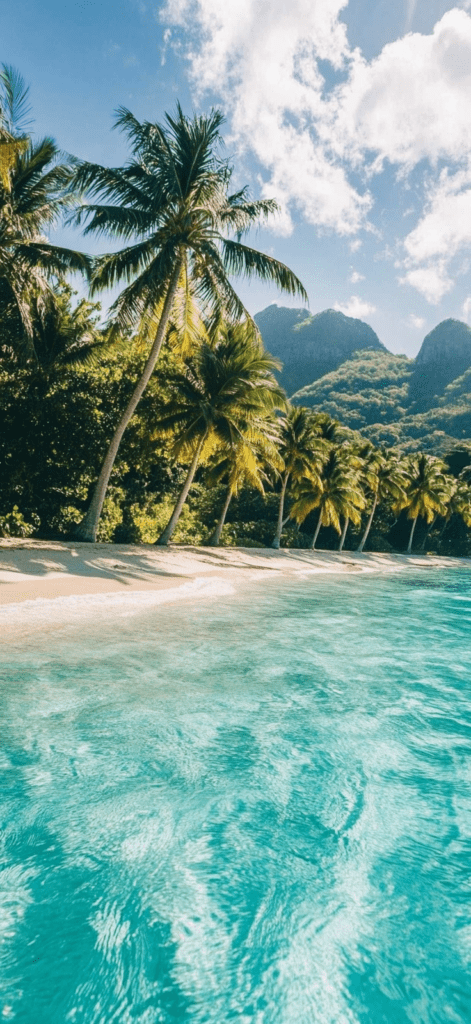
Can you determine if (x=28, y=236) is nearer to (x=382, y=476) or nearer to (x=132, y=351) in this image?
(x=132, y=351)

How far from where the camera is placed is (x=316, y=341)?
146 metres

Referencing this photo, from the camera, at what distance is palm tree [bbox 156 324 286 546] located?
18078 millimetres

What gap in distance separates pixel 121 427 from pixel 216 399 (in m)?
4.63

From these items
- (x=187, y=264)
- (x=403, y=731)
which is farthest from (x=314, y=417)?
(x=403, y=731)

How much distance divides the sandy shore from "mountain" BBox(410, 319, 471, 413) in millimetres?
84726

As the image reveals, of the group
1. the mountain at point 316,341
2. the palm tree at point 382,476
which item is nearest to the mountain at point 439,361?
the mountain at point 316,341

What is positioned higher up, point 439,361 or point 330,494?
point 439,361

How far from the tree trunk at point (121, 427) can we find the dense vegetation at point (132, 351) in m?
0.04

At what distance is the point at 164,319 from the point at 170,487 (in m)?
9.51

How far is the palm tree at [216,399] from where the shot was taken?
18.1 meters

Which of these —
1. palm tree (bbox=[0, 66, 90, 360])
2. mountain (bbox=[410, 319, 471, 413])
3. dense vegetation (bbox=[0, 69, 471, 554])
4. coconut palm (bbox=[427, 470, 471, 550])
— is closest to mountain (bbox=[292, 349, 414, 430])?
mountain (bbox=[410, 319, 471, 413])

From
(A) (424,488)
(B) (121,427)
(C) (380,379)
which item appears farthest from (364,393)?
(B) (121,427)

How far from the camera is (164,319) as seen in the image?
1471 cm

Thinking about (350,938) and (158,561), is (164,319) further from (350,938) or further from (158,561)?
(350,938)
